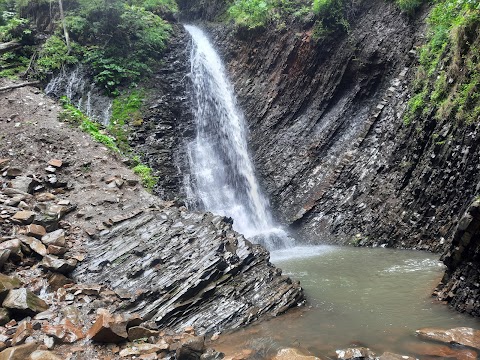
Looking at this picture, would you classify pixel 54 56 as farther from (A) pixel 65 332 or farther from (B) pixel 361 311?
(B) pixel 361 311

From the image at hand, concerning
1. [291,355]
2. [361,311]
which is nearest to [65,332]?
[291,355]

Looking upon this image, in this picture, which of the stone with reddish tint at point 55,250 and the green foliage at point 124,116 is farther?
the green foliage at point 124,116

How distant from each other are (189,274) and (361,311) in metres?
2.97

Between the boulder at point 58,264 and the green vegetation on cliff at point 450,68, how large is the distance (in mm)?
9139

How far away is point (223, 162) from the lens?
15.6 metres

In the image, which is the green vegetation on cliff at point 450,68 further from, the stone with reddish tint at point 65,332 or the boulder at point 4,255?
the boulder at point 4,255

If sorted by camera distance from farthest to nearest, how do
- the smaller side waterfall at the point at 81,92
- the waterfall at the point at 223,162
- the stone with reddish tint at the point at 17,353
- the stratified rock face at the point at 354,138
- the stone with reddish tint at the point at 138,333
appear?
the smaller side waterfall at the point at 81,92, the waterfall at the point at 223,162, the stratified rock face at the point at 354,138, the stone with reddish tint at the point at 138,333, the stone with reddish tint at the point at 17,353

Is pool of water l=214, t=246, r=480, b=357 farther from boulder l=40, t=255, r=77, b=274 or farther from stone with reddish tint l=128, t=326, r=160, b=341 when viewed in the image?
boulder l=40, t=255, r=77, b=274

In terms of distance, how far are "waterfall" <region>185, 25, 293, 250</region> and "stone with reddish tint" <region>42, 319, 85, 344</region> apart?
7.67 m

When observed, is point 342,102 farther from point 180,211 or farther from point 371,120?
point 180,211

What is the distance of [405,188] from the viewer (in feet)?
35.3

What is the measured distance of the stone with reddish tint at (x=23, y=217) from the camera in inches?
285

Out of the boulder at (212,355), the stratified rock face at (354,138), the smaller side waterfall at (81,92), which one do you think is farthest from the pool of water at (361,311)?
the smaller side waterfall at (81,92)

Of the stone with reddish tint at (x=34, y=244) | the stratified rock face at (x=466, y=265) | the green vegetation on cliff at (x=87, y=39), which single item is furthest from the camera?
the green vegetation on cliff at (x=87, y=39)
